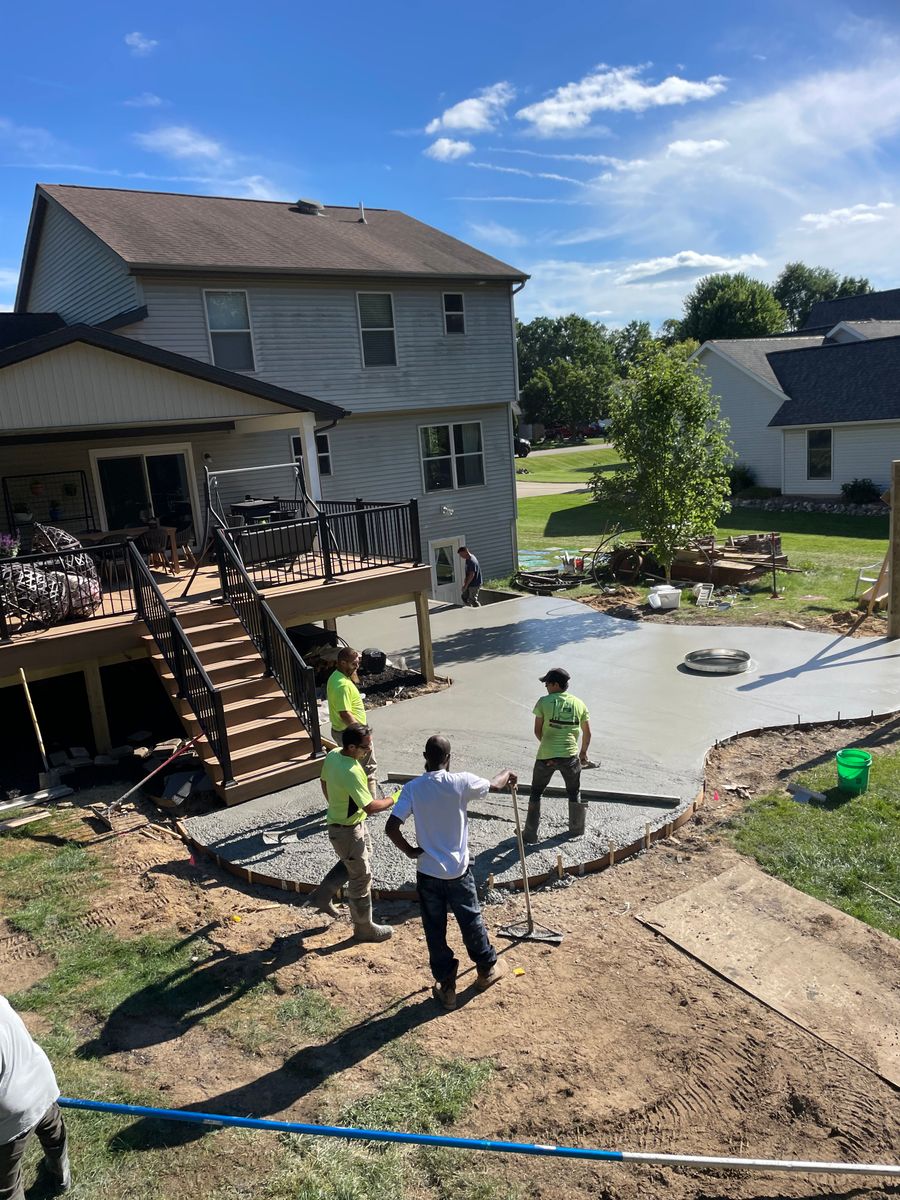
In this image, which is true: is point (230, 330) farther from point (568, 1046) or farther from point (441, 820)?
point (568, 1046)

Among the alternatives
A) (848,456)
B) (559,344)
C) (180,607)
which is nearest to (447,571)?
(180,607)

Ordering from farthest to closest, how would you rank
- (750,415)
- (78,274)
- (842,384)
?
(750,415) → (842,384) → (78,274)

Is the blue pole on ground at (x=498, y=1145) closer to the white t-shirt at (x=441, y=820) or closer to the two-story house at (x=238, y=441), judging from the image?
the white t-shirt at (x=441, y=820)

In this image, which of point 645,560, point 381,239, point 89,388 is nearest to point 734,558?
point 645,560

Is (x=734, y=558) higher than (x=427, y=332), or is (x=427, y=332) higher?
(x=427, y=332)

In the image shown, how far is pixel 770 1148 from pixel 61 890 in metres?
5.68

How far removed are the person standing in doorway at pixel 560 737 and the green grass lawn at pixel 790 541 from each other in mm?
9088

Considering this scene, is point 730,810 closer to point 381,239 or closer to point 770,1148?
point 770,1148

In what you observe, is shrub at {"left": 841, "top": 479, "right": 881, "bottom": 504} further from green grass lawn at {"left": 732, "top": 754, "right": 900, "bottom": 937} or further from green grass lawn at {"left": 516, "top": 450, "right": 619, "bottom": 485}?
green grass lawn at {"left": 732, "top": 754, "right": 900, "bottom": 937}

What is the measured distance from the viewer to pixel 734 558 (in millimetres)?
19094

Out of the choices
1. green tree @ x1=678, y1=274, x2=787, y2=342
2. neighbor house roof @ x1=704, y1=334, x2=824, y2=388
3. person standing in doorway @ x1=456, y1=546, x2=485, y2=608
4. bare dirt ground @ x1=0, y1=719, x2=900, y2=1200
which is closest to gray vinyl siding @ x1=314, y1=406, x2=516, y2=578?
person standing in doorway @ x1=456, y1=546, x2=485, y2=608

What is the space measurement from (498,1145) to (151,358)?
1111 centimetres

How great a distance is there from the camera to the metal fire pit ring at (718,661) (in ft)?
39.8

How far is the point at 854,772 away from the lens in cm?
794
